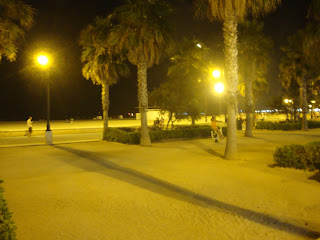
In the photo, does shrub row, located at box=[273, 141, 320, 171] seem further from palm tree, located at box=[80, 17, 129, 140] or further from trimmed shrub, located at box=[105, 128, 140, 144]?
palm tree, located at box=[80, 17, 129, 140]

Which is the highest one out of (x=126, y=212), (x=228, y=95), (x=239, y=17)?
(x=239, y=17)

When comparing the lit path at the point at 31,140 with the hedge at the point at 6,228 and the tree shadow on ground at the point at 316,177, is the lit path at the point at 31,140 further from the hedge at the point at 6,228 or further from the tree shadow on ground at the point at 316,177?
the hedge at the point at 6,228

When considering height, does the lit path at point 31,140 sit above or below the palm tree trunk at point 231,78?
below

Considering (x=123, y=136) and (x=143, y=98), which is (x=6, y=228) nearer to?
(x=143, y=98)

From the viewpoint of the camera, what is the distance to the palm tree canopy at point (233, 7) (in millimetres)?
11227

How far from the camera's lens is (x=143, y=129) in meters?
17.4

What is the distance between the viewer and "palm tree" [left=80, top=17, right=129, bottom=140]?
17922mm

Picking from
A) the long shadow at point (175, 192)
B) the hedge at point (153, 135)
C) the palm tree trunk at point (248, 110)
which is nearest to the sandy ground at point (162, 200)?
the long shadow at point (175, 192)

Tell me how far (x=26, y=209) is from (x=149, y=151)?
29.5 ft

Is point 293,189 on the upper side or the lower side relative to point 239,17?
lower

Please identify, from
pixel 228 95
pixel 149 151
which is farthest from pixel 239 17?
pixel 149 151

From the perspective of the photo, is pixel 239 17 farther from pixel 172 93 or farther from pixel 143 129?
pixel 172 93

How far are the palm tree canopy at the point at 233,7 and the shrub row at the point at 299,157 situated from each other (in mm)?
5212

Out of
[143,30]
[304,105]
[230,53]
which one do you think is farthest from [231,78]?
[304,105]
